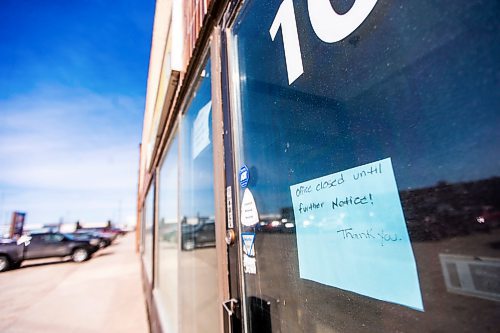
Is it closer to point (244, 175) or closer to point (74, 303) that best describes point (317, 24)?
point (244, 175)

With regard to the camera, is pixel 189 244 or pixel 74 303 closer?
pixel 189 244

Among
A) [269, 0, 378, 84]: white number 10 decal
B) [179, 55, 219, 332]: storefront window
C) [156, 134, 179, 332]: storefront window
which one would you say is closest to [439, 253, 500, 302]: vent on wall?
[269, 0, 378, 84]: white number 10 decal

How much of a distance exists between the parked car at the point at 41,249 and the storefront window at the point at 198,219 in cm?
1445

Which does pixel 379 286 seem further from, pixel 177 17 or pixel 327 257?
pixel 177 17

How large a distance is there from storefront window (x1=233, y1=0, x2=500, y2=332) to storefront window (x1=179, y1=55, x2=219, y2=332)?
30.5 inches

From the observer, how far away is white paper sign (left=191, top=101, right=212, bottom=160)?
5.93ft

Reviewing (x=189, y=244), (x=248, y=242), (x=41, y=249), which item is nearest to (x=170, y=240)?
(x=189, y=244)

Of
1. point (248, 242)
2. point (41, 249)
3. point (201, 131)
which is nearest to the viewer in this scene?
point (248, 242)

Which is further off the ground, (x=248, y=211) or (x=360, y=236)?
(x=248, y=211)

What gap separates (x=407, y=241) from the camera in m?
0.48

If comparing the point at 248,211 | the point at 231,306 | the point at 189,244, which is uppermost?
the point at 248,211

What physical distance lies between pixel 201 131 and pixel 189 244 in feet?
3.10

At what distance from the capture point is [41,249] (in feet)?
43.7

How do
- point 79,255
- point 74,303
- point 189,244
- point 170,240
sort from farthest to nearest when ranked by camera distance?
1. point 79,255
2. point 74,303
3. point 170,240
4. point 189,244
